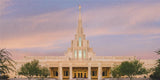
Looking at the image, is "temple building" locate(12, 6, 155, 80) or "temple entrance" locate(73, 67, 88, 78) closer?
"temple building" locate(12, 6, 155, 80)

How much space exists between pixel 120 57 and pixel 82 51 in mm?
17027

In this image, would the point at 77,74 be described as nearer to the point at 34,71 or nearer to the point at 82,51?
the point at 82,51

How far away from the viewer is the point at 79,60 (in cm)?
9650

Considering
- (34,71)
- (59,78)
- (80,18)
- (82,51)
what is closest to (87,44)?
(82,51)

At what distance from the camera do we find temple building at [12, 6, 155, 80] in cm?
8412

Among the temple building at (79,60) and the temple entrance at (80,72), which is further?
the temple entrance at (80,72)

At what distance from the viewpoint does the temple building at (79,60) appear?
276 ft

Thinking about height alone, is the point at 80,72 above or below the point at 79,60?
below

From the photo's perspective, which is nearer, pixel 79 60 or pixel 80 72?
pixel 80 72

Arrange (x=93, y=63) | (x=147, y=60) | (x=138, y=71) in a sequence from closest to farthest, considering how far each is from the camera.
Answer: (x=138, y=71) → (x=93, y=63) → (x=147, y=60)

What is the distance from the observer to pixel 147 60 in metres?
90.4

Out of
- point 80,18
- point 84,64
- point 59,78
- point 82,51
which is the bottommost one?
point 59,78

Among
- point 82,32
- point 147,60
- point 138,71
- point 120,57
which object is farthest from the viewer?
point 82,32

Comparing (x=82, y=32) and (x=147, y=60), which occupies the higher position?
(x=82, y=32)
